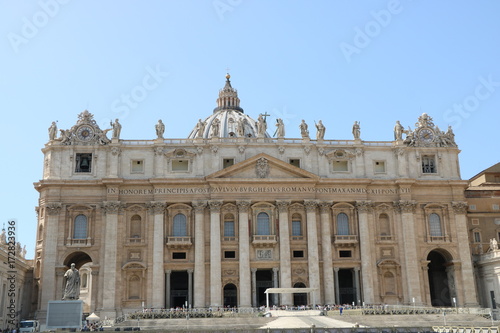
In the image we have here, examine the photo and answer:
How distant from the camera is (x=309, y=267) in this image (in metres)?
65.2

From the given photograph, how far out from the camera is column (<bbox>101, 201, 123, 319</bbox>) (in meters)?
62.4

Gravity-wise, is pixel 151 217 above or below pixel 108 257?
above

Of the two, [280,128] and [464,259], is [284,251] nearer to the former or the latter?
[280,128]

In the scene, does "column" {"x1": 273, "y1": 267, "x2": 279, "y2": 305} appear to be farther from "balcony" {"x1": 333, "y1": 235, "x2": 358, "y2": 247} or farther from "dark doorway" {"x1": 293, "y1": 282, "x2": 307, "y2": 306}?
"balcony" {"x1": 333, "y1": 235, "x2": 358, "y2": 247}

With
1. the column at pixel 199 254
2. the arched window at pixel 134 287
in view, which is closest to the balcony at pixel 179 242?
the column at pixel 199 254

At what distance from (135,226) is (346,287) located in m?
25.0

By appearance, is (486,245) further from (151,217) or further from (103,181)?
(103,181)

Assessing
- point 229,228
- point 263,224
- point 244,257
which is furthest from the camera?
Result: point 263,224

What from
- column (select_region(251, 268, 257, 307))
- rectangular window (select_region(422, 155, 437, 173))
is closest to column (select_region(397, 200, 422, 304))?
rectangular window (select_region(422, 155, 437, 173))

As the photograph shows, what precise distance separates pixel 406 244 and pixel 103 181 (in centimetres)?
3393

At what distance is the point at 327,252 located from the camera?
66062 millimetres

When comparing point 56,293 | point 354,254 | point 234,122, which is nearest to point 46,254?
point 56,293

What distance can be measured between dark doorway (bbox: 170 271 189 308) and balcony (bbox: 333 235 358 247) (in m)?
17.2

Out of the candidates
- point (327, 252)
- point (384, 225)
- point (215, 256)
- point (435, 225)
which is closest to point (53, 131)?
point (215, 256)
